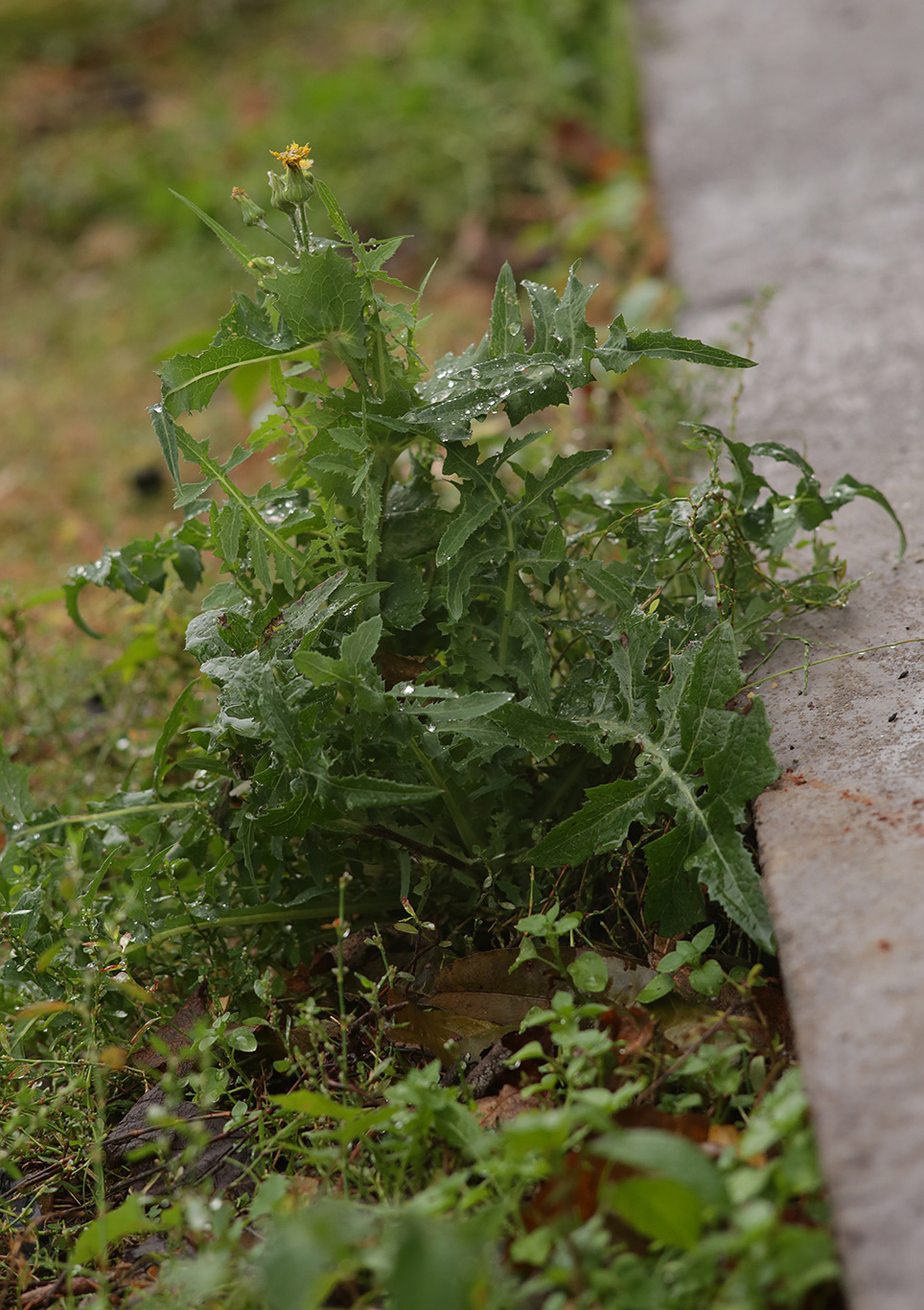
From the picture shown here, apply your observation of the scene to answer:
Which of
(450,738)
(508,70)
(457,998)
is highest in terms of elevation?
(508,70)

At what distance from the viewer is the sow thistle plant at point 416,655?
1477 millimetres

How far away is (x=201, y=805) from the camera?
1.73m

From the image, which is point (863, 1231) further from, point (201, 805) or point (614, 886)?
point (201, 805)

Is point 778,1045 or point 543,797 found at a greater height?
point 543,797

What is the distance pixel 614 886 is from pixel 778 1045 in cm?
40

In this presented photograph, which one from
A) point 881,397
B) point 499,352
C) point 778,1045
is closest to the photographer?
point 778,1045

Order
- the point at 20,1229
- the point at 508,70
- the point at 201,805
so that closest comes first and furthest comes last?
the point at 20,1229, the point at 201,805, the point at 508,70

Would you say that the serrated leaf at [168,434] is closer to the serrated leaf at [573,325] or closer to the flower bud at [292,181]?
the flower bud at [292,181]

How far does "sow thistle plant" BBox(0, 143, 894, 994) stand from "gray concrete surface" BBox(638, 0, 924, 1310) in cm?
11

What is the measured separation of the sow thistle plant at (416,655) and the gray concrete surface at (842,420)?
0.38 ft

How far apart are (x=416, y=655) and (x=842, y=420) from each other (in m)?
1.21

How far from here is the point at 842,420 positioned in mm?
2434

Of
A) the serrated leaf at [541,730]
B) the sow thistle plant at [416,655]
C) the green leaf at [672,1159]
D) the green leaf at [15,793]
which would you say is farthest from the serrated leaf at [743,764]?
the green leaf at [15,793]

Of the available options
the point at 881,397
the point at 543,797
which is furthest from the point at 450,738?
the point at 881,397
